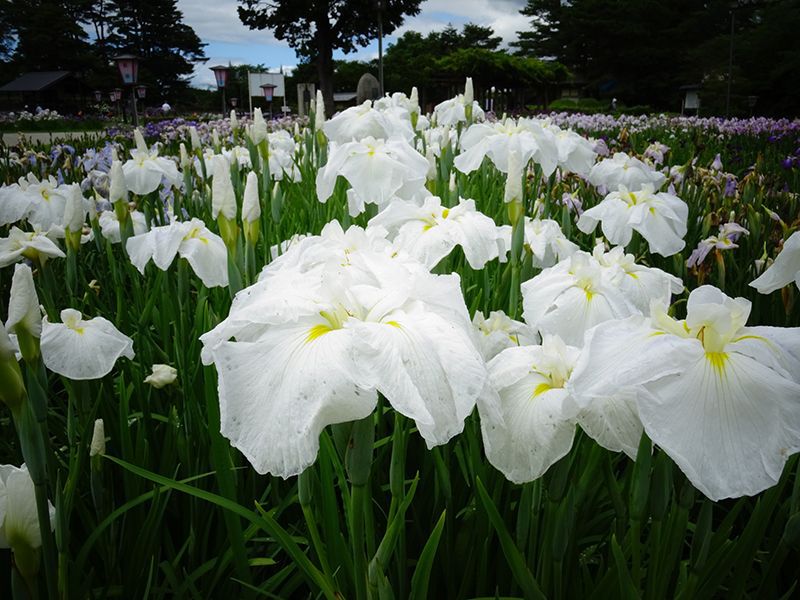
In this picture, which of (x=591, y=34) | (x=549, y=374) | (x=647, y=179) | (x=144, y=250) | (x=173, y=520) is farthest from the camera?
(x=591, y=34)

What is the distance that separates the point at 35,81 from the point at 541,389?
199 ft

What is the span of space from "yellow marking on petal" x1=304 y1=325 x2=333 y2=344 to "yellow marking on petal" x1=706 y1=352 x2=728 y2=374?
591 millimetres

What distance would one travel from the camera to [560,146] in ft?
11.0

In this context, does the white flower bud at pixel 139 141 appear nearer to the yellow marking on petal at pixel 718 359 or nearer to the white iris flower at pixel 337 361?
the white iris flower at pixel 337 361

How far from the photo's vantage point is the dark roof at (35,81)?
46844 millimetres

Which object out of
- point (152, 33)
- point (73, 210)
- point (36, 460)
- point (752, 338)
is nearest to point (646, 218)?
point (752, 338)

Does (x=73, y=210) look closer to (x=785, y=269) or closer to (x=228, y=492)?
(x=228, y=492)

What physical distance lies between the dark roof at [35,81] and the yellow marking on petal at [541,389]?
5643 centimetres

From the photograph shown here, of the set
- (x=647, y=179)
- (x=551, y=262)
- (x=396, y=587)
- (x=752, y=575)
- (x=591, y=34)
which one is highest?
(x=591, y=34)

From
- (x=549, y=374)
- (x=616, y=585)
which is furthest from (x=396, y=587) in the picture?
(x=549, y=374)

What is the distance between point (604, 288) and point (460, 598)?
0.79 metres

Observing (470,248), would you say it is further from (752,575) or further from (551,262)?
(752,575)

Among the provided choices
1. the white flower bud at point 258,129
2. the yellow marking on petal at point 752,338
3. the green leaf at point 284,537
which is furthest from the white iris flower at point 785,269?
the white flower bud at point 258,129

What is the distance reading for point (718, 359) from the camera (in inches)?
34.7
